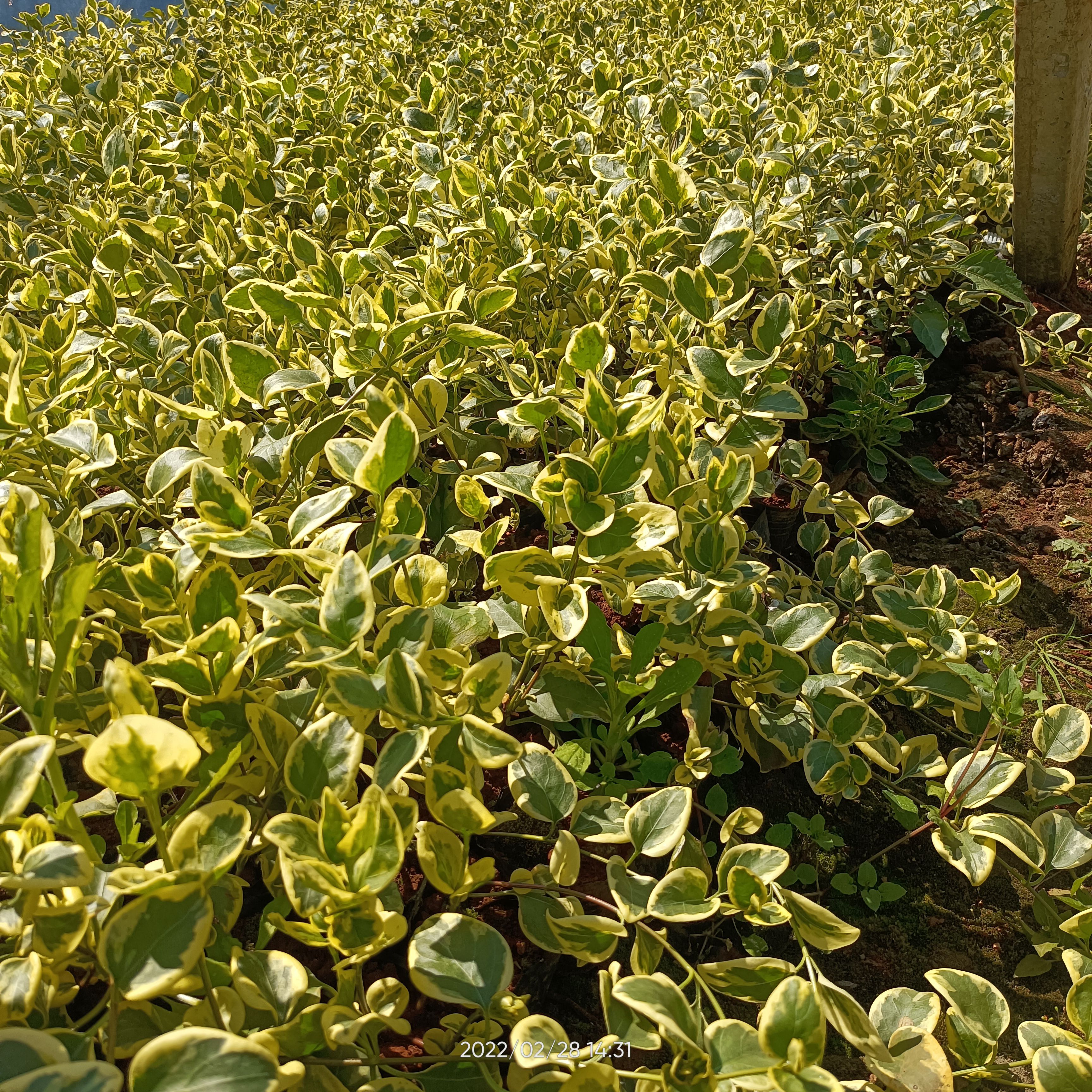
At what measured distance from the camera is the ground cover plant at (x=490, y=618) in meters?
0.88

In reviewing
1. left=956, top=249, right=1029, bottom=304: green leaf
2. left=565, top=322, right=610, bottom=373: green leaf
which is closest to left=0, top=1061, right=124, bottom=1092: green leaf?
left=565, top=322, right=610, bottom=373: green leaf

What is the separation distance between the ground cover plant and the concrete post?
27 cm

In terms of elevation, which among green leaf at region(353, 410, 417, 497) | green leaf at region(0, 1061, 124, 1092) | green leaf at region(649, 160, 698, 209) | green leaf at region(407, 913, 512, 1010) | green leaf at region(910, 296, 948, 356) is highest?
green leaf at region(649, 160, 698, 209)

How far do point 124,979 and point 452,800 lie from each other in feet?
1.13

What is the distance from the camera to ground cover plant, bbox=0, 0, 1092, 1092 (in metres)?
0.88

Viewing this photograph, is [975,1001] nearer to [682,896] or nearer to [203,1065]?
[682,896]

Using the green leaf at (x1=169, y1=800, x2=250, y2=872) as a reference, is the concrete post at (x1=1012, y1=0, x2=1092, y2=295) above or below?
above

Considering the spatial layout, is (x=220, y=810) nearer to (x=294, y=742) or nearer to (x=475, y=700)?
(x=294, y=742)

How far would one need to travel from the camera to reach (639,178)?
7.06ft

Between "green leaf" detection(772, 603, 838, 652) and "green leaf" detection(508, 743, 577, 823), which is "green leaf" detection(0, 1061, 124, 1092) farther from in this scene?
"green leaf" detection(772, 603, 838, 652)

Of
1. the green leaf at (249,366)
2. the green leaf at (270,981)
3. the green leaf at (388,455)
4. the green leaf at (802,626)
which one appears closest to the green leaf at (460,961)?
the green leaf at (270,981)
